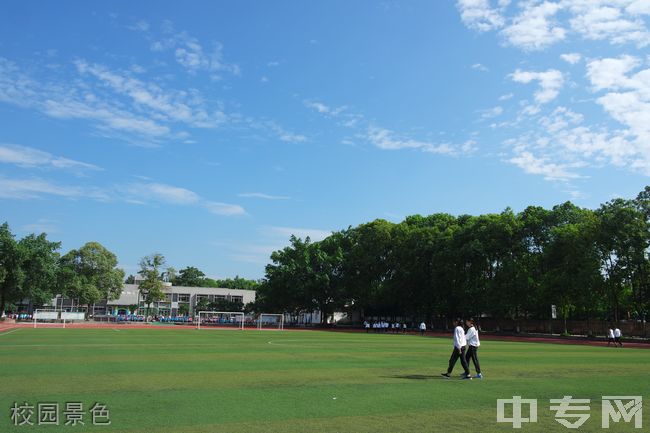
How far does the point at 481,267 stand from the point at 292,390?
5344 cm

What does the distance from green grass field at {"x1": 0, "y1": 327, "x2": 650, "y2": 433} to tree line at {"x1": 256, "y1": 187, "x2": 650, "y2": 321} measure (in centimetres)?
3200

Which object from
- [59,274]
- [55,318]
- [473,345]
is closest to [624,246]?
[473,345]

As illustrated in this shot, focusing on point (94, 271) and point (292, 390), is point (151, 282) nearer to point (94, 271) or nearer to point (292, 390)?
point (94, 271)

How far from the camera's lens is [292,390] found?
40.6 ft

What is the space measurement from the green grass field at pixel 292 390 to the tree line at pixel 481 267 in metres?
32.0

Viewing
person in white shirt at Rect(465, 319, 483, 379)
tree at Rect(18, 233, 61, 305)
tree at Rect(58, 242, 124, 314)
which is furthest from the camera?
tree at Rect(58, 242, 124, 314)

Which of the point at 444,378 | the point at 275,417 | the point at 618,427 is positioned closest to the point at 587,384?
the point at 444,378

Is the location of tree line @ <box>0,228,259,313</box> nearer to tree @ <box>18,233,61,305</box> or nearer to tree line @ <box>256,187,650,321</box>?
tree @ <box>18,233,61,305</box>

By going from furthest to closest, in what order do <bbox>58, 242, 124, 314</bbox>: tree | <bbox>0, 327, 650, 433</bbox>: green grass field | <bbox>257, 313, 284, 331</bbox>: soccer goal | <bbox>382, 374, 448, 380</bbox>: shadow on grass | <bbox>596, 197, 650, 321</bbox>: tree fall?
<bbox>58, 242, 124, 314</bbox>: tree, <bbox>257, 313, 284, 331</bbox>: soccer goal, <bbox>596, 197, 650, 321</bbox>: tree, <bbox>382, 374, 448, 380</bbox>: shadow on grass, <bbox>0, 327, 650, 433</bbox>: green grass field

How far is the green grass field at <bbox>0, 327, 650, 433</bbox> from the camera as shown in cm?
893

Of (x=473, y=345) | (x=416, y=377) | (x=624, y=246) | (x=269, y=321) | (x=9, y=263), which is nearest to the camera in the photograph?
(x=473, y=345)

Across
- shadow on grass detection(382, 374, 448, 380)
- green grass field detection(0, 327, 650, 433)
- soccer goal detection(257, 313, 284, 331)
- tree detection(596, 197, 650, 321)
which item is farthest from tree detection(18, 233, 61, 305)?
tree detection(596, 197, 650, 321)

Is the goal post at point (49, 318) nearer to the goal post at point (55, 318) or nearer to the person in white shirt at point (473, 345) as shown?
the goal post at point (55, 318)

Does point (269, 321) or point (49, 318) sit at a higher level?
point (49, 318)
